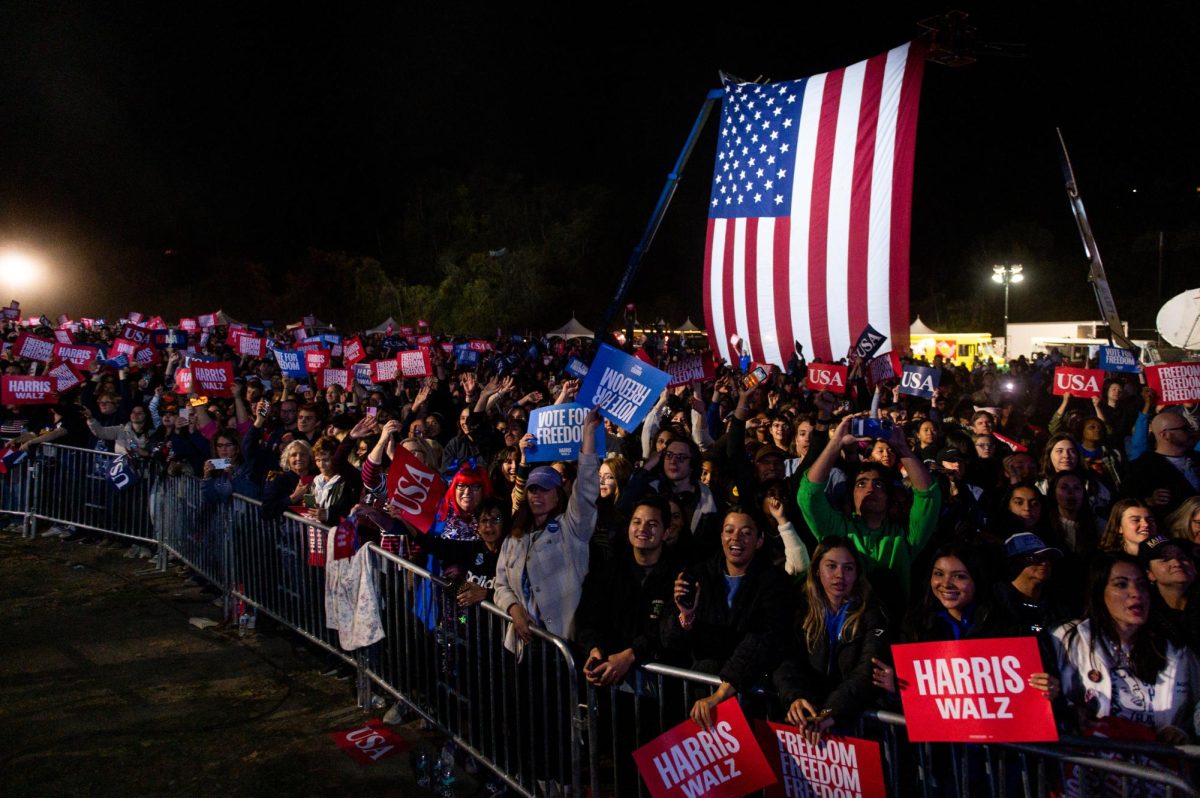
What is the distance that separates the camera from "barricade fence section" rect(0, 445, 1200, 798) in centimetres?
293

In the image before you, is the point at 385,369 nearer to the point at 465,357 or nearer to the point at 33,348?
the point at 33,348

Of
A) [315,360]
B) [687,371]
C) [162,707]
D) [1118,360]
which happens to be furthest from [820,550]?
[315,360]

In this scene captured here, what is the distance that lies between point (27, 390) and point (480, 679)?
8849 millimetres

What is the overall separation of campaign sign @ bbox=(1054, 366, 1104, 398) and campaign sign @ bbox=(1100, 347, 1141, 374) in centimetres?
157

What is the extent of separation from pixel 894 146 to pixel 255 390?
1133 cm

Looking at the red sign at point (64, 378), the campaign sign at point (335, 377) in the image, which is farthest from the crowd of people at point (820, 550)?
the campaign sign at point (335, 377)

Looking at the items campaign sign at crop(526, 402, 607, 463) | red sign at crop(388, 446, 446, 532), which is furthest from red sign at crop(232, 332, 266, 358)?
red sign at crop(388, 446, 446, 532)

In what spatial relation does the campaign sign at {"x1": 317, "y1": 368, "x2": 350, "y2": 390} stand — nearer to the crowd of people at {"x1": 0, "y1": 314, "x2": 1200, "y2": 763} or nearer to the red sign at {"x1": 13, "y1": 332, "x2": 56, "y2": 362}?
the crowd of people at {"x1": 0, "y1": 314, "x2": 1200, "y2": 763}

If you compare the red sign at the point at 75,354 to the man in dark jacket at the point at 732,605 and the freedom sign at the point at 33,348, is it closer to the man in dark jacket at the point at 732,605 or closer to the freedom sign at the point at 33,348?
the freedom sign at the point at 33,348

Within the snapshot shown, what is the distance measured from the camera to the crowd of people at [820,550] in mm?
3379

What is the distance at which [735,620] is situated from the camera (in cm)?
377

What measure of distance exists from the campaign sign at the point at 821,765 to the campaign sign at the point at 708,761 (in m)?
0.09

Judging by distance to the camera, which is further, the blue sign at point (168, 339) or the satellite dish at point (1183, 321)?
the blue sign at point (168, 339)

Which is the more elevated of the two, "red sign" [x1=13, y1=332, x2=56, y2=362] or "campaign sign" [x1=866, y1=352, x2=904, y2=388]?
"red sign" [x1=13, y1=332, x2=56, y2=362]
